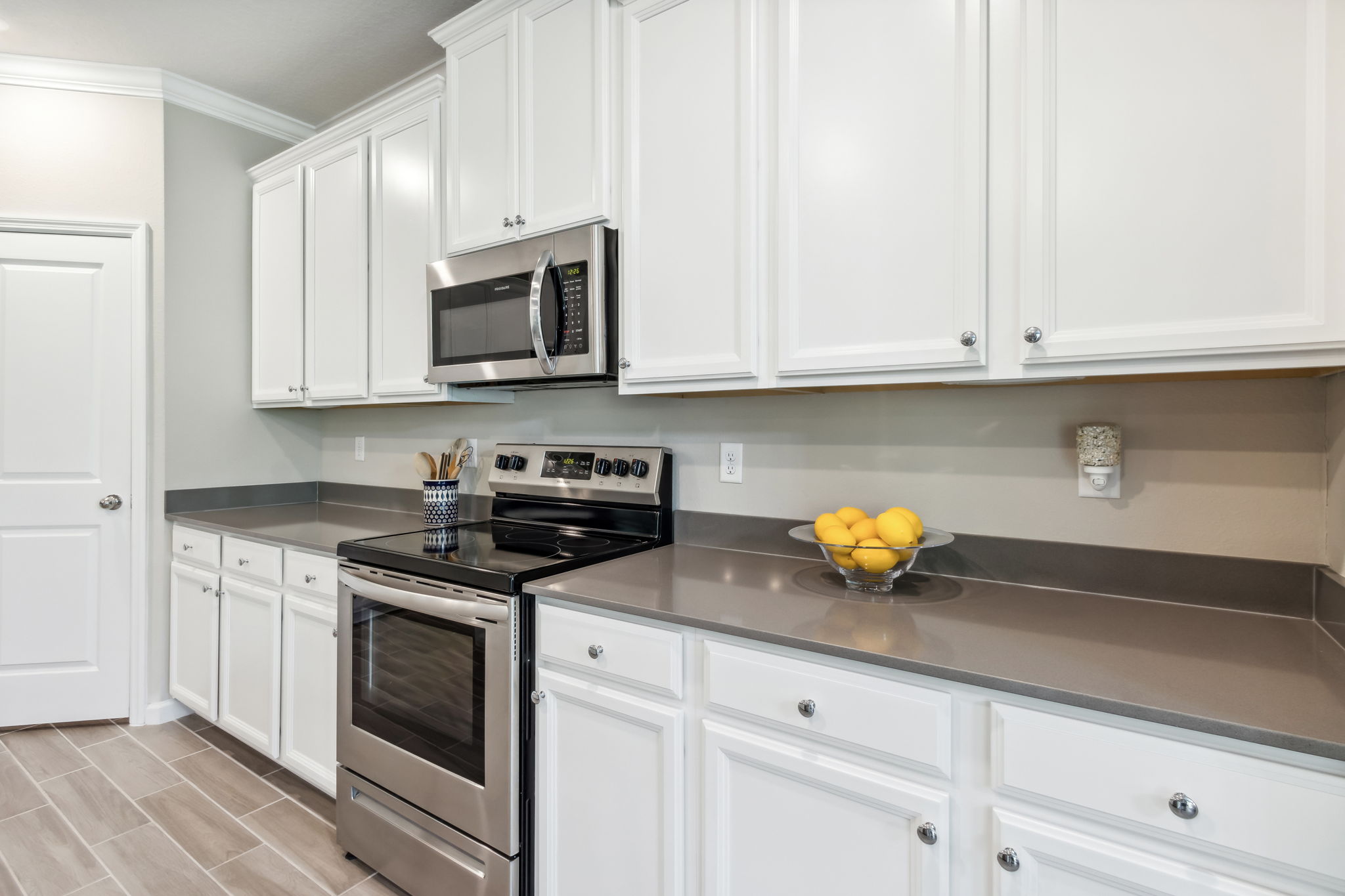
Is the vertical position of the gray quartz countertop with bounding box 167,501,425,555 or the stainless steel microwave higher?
the stainless steel microwave

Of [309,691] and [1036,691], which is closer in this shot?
[1036,691]

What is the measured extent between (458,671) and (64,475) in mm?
2322

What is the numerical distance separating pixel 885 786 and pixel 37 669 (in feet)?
11.2

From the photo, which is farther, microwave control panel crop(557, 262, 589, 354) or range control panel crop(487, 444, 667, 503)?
range control panel crop(487, 444, 667, 503)

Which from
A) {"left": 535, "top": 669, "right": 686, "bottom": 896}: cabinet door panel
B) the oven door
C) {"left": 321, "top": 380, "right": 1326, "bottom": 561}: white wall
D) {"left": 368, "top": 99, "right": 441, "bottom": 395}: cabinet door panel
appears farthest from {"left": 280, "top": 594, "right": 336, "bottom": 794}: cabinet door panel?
{"left": 321, "top": 380, "right": 1326, "bottom": 561}: white wall

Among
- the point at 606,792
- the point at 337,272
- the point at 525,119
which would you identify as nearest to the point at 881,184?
the point at 525,119

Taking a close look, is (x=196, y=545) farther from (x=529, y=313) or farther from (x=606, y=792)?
(x=606, y=792)

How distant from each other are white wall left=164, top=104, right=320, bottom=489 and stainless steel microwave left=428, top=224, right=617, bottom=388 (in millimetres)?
1454

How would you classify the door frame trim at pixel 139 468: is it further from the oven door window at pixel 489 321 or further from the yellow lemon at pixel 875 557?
the yellow lemon at pixel 875 557

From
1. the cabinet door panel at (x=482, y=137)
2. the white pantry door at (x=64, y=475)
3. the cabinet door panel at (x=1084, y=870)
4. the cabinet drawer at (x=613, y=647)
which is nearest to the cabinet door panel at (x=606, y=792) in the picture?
the cabinet drawer at (x=613, y=647)

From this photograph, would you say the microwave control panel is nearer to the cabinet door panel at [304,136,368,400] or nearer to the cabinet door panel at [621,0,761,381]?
the cabinet door panel at [621,0,761,381]

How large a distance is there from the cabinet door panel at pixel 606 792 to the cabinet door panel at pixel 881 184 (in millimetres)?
824

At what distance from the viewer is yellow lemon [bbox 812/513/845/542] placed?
146cm

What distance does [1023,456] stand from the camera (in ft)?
4.92
